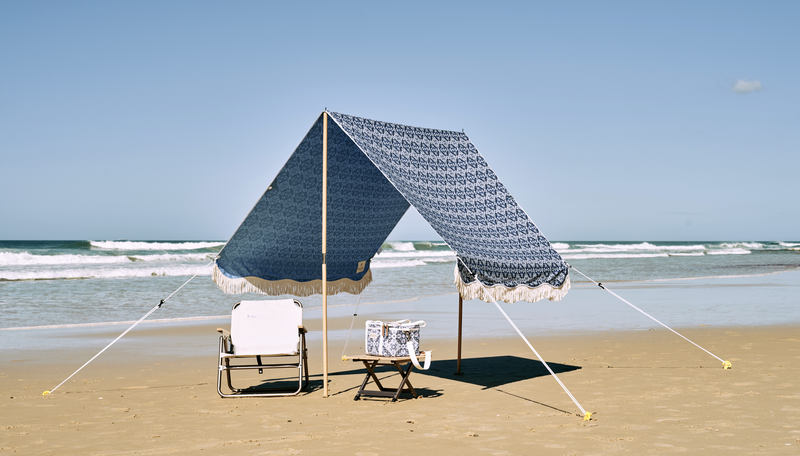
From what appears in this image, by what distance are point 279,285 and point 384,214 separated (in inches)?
55.1

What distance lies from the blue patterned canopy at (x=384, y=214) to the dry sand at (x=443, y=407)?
1.01 m

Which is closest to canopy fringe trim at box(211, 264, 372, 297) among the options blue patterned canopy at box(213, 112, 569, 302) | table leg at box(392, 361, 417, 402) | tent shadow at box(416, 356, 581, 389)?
blue patterned canopy at box(213, 112, 569, 302)

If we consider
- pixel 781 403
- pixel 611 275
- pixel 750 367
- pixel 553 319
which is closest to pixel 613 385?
pixel 781 403

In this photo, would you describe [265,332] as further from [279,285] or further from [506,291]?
[506,291]

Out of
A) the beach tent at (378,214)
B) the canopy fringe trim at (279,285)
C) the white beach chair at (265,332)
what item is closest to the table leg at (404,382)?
the beach tent at (378,214)

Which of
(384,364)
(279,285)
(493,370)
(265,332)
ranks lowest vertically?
(493,370)

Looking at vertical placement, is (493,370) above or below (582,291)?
above

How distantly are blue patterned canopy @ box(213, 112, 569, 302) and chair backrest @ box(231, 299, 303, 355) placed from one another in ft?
2.94

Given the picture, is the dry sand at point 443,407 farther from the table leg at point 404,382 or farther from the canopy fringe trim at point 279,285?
the canopy fringe trim at point 279,285

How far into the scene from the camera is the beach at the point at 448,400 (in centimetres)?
408

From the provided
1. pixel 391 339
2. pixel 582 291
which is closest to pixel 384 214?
pixel 391 339

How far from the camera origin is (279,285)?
7.09m

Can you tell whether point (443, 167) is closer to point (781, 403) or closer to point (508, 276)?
point (508, 276)

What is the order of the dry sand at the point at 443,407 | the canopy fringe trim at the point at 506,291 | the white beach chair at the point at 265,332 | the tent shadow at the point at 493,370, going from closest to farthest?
the dry sand at the point at 443,407 → the canopy fringe trim at the point at 506,291 → the white beach chair at the point at 265,332 → the tent shadow at the point at 493,370
